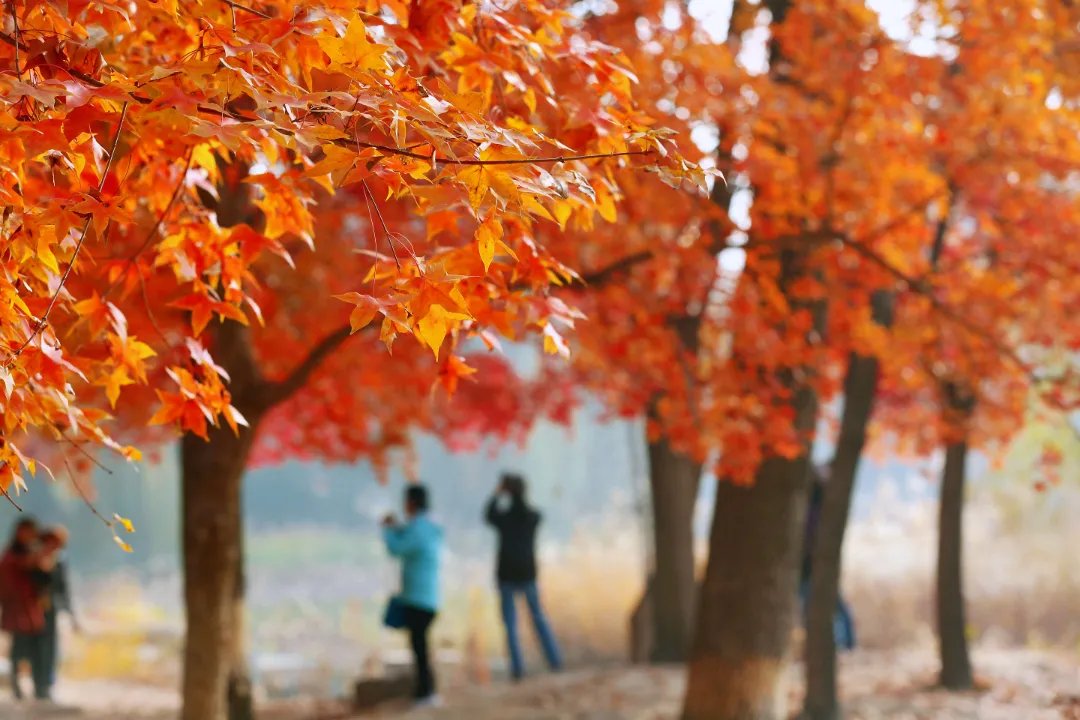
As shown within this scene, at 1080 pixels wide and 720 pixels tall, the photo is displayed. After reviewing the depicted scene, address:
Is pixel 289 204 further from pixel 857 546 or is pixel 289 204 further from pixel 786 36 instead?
pixel 857 546

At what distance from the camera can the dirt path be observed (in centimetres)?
809

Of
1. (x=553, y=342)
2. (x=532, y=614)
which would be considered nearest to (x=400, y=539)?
(x=532, y=614)

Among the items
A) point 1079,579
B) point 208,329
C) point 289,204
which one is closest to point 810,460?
point 208,329

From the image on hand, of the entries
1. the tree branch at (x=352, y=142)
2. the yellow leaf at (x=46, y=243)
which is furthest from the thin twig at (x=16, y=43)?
the yellow leaf at (x=46, y=243)

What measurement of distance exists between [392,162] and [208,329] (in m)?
4.38

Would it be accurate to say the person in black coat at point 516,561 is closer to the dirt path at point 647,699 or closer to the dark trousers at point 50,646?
the dirt path at point 647,699

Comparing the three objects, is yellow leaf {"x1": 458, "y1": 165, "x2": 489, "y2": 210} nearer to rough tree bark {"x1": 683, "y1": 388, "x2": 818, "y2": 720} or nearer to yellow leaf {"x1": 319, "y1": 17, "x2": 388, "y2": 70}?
yellow leaf {"x1": 319, "y1": 17, "x2": 388, "y2": 70}

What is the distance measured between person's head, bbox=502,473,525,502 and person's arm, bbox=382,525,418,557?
1.47m

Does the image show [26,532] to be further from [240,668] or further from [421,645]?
[421,645]

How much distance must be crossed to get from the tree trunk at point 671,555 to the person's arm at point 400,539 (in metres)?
2.50

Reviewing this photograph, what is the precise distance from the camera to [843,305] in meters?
7.43

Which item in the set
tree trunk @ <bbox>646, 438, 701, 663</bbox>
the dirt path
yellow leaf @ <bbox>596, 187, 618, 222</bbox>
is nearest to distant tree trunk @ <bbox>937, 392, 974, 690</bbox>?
the dirt path

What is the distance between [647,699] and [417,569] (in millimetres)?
1920

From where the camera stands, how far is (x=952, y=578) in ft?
30.8
